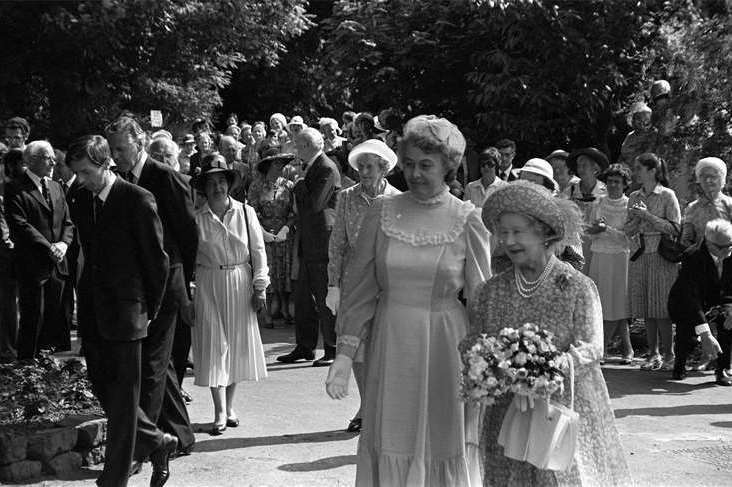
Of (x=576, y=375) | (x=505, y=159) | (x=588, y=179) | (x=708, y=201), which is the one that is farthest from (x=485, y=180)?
(x=576, y=375)

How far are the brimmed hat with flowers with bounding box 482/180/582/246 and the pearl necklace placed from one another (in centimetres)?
13

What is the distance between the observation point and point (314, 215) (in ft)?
35.5

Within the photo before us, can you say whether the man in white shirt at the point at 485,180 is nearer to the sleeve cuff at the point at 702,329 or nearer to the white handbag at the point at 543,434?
the sleeve cuff at the point at 702,329

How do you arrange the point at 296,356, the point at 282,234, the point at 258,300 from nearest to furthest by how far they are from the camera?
the point at 258,300
the point at 296,356
the point at 282,234

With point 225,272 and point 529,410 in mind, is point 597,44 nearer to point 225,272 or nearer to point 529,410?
point 225,272

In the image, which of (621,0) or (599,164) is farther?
(621,0)

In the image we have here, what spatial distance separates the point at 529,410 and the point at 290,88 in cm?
2512

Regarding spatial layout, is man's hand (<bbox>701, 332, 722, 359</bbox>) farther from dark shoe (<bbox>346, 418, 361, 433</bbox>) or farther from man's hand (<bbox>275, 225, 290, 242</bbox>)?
man's hand (<bbox>275, 225, 290, 242</bbox>)

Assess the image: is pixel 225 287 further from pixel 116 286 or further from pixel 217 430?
pixel 116 286

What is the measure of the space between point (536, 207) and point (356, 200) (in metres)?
3.18

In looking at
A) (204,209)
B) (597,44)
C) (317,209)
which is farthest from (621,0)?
(204,209)

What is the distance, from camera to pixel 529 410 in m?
4.82

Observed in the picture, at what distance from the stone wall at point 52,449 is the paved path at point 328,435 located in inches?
5.0

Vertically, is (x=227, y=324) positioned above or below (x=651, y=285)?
below
